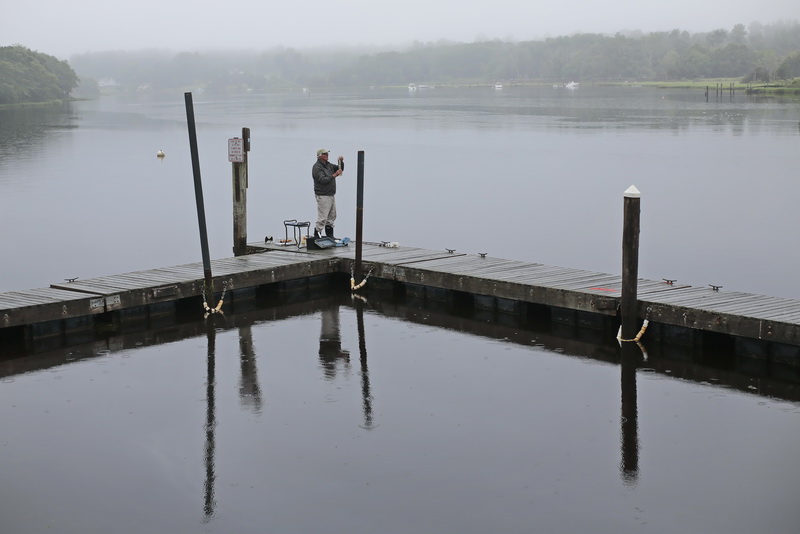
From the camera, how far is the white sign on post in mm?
19766

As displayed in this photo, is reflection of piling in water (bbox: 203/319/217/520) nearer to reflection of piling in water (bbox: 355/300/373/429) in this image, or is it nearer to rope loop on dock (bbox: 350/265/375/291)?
reflection of piling in water (bbox: 355/300/373/429)

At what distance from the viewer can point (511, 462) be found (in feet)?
34.1

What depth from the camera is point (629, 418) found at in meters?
11.9

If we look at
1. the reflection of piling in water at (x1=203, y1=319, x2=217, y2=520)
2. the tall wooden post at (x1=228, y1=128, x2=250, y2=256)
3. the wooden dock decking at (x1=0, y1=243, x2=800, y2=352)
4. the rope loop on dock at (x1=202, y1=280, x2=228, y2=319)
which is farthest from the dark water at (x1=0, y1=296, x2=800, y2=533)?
the tall wooden post at (x1=228, y1=128, x2=250, y2=256)

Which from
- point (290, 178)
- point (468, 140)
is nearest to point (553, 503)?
point (290, 178)

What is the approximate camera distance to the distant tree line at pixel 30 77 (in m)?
142

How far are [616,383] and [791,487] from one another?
12.5 ft

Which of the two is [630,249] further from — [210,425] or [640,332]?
[210,425]

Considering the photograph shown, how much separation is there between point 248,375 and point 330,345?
1910mm

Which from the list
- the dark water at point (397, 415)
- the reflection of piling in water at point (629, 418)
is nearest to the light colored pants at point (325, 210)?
the dark water at point (397, 415)

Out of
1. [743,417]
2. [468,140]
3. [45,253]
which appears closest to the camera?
[743,417]

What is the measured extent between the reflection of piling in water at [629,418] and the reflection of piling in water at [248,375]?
4173mm

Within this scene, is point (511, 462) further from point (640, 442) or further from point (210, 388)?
point (210, 388)

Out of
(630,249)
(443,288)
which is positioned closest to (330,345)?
(443,288)
